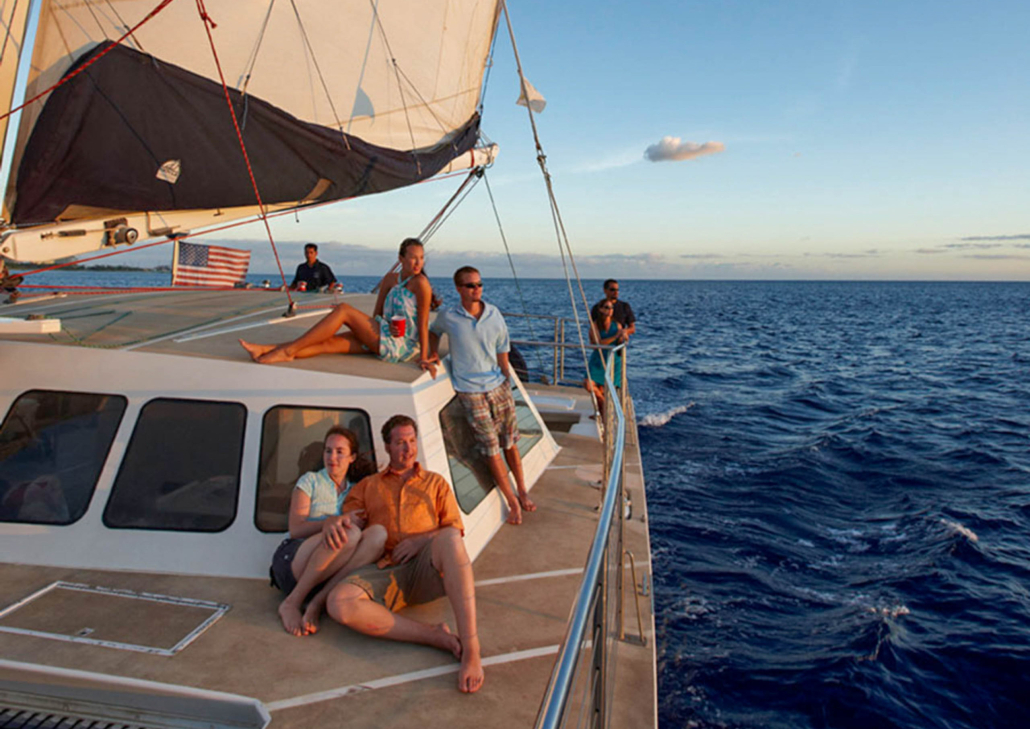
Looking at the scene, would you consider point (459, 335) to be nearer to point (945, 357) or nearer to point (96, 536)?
point (96, 536)

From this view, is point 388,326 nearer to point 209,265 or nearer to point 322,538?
point 322,538

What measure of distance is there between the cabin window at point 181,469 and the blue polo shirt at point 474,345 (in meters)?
1.66

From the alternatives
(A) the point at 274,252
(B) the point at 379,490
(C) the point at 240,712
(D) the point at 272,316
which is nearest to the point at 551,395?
(D) the point at 272,316

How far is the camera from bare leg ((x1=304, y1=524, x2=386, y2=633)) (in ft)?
12.6

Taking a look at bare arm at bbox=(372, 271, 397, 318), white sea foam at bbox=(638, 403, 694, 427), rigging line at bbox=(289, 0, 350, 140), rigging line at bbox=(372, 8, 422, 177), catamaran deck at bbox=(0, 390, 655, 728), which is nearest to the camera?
catamaran deck at bbox=(0, 390, 655, 728)

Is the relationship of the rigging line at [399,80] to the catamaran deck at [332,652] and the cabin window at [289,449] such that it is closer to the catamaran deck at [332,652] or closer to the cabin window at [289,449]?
the cabin window at [289,449]

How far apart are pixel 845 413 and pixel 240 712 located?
1878 cm

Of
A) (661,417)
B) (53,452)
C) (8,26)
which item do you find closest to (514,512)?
(53,452)

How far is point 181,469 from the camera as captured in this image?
179 inches

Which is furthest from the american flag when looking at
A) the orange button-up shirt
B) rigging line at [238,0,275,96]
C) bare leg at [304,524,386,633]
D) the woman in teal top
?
bare leg at [304,524,386,633]

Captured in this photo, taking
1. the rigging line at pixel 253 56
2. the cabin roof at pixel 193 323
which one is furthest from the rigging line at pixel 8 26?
the cabin roof at pixel 193 323

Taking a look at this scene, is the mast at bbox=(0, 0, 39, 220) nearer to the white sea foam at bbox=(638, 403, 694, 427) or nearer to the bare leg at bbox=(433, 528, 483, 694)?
the bare leg at bbox=(433, 528, 483, 694)

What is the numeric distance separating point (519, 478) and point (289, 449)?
188 centimetres

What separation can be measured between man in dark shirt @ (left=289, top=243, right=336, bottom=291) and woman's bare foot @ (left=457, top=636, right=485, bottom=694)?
855cm
